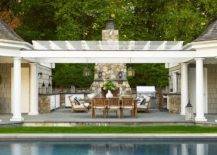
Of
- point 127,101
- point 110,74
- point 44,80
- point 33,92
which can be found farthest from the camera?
point 110,74

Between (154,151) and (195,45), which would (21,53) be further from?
(154,151)

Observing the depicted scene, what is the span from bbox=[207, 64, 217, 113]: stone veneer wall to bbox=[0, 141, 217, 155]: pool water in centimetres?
1079

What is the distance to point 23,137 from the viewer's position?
56.4 ft

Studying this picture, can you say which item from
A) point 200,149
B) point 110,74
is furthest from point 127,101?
point 110,74

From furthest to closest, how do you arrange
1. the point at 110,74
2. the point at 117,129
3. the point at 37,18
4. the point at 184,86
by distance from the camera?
the point at 37,18 → the point at 110,74 → the point at 184,86 → the point at 117,129

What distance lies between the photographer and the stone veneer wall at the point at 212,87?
2728cm

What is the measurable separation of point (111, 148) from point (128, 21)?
2658 cm

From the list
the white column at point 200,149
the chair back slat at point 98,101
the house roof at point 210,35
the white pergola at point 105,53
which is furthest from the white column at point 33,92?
the white column at point 200,149

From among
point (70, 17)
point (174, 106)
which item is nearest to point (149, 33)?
point (70, 17)

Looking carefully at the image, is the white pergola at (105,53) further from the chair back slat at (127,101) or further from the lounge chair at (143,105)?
the lounge chair at (143,105)

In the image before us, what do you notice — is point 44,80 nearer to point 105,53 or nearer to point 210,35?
point 105,53

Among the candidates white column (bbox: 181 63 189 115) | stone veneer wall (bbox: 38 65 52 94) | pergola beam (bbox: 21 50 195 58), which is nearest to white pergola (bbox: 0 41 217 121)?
pergola beam (bbox: 21 50 195 58)

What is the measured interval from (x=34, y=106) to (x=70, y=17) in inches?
656

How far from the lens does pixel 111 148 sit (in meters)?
15.7
